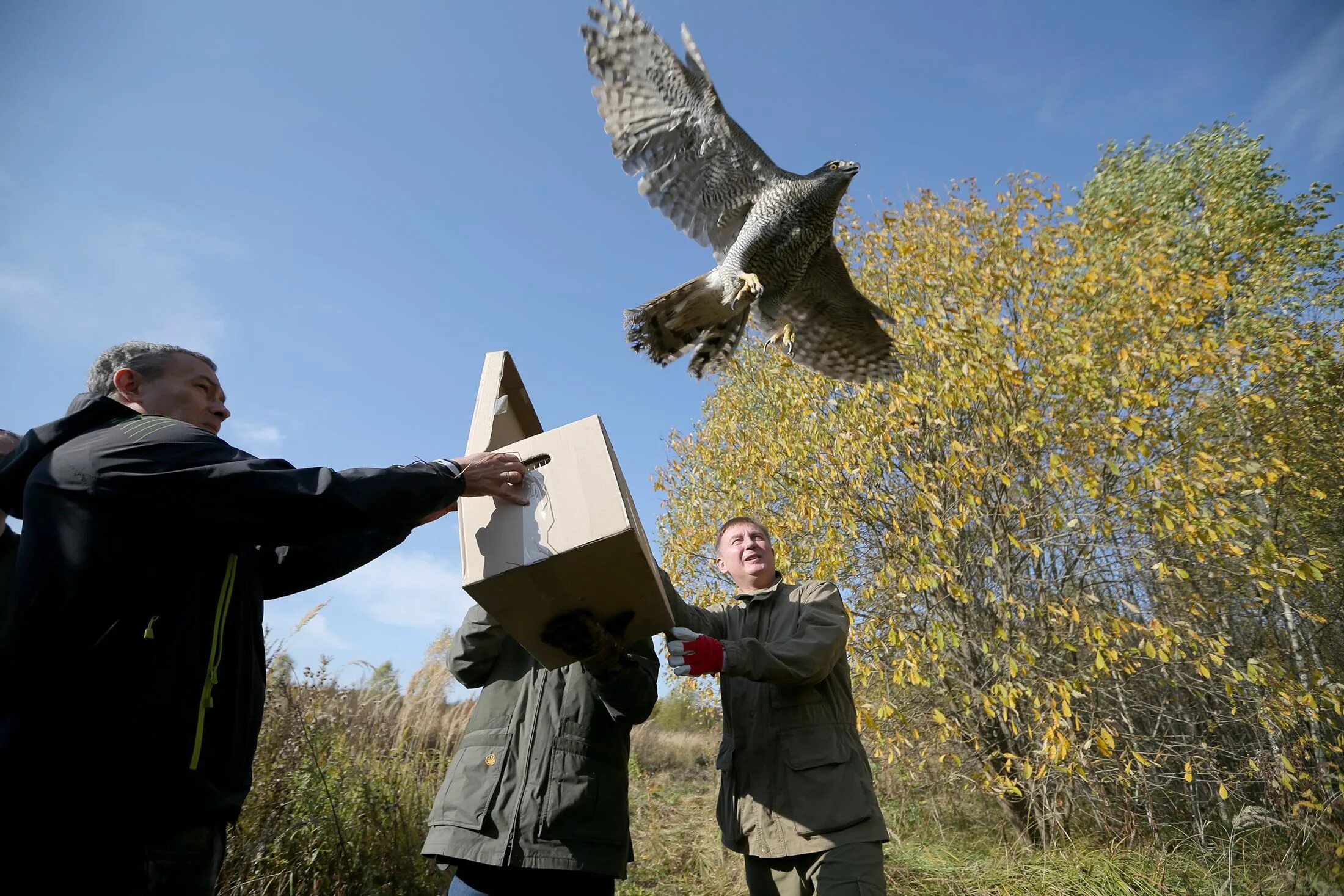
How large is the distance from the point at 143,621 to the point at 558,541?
759 millimetres

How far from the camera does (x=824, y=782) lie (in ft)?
6.95

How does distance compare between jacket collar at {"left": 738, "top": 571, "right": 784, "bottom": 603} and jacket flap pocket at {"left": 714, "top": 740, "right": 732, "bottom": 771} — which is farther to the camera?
jacket collar at {"left": 738, "top": 571, "right": 784, "bottom": 603}

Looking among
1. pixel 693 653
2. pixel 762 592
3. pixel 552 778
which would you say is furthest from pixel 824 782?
pixel 552 778

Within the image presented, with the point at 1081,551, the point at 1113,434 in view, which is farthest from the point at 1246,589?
the point at 1113,434

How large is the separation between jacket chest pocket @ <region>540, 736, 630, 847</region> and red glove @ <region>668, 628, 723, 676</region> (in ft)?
1.10

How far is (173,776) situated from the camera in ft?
3.85

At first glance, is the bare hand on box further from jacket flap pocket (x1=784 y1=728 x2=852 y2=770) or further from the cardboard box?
jacket flap pocket (x1=784 y1=728 x2=852 y2=770)

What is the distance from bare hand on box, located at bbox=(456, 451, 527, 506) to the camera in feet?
5.12

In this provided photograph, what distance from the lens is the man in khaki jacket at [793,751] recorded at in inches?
80.4

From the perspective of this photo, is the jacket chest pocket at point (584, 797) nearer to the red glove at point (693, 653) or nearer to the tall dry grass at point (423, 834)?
the red glove at point (693, 653)

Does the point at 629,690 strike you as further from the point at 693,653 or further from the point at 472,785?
the point at 472,785

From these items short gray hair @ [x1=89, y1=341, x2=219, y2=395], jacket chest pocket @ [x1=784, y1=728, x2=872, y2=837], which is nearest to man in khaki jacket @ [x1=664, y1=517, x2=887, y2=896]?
jacket chest pocket @ [x1=784, y1=728, x2=872, y2=837]

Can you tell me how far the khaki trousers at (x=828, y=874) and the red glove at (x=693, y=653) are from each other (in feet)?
2.14

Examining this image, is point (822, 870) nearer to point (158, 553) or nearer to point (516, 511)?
point (516, 511)
